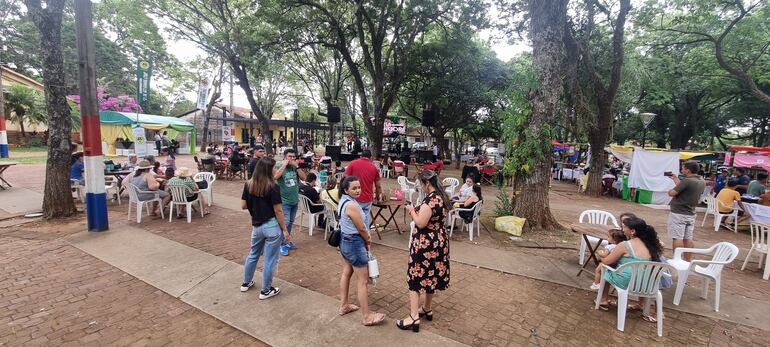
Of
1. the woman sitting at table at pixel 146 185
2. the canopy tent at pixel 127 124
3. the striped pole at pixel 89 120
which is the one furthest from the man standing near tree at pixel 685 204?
the canopy tent at pixel 127 124

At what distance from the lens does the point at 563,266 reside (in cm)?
505

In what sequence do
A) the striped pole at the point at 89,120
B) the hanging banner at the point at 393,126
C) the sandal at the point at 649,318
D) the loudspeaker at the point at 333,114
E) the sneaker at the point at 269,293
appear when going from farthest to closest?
the hanging banner at the point at 393,126
the loudspeaker at the point at 333,114
the striped pole at the point at 89,120
the sneaker at the point at 269,293
the sandal at the point at 649,318

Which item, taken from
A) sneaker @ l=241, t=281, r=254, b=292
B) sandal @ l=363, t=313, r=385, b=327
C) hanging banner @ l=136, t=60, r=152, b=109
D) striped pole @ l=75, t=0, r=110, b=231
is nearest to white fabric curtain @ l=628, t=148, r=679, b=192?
sandal @ l=363, t=313, r=385, b=327

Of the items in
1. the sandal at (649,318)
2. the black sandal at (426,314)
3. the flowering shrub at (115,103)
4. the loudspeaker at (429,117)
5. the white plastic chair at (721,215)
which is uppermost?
the flowering shrub at (115,103)

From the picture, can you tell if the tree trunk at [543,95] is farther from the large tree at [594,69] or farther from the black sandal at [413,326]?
the black sandal at [413,326]

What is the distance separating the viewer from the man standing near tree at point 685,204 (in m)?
4.97

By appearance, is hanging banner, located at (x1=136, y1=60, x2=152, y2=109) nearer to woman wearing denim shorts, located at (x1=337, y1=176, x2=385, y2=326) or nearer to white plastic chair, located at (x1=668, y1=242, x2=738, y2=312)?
woman wearing denim shorts, located at (x1=337, y1=176, x2=385, y2=326)

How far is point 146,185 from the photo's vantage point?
6828 millimetres

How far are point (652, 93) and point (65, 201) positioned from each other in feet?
86.4

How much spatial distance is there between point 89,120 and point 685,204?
30.4 feet

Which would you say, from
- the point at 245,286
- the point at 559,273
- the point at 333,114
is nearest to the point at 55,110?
the point at 245,286

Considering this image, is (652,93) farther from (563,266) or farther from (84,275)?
(84,275)

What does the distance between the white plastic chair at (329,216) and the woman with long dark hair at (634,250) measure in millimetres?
3810

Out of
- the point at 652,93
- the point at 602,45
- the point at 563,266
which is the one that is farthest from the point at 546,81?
the point at 652,93
